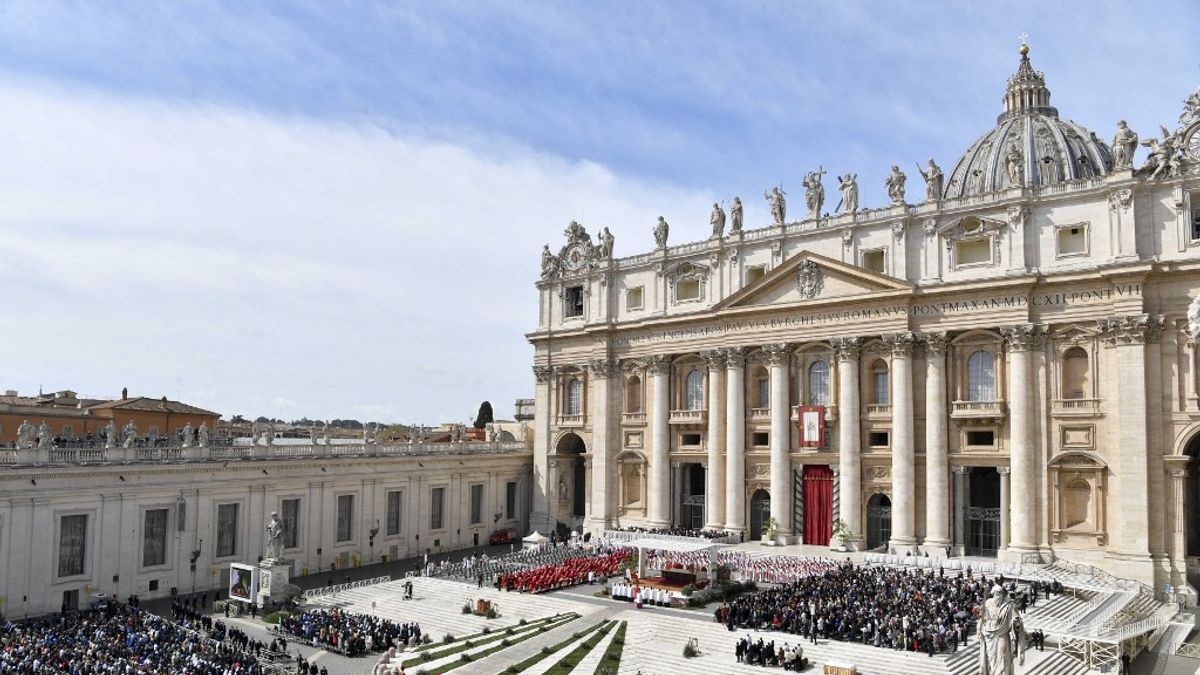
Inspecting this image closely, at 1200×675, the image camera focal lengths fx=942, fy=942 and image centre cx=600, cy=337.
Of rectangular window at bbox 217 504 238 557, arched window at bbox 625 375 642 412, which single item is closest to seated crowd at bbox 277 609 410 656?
rectangular window at bbox 217 504 238 557

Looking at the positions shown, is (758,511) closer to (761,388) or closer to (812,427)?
(812,427)

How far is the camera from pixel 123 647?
28.5 metres

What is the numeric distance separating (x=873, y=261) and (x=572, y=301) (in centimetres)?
2177

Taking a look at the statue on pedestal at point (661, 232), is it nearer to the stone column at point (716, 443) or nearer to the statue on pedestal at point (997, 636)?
the stone column at point (716, 443)

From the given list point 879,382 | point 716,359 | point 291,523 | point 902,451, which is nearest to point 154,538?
point 291,523

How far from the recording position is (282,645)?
1254 inches

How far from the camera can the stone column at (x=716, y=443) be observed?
177ft

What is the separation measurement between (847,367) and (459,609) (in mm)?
23286

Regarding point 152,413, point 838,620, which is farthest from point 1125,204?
point 152,413

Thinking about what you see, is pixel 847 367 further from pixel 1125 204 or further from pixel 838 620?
pixel 838 620

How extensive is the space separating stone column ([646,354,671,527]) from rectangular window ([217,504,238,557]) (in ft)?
77.2

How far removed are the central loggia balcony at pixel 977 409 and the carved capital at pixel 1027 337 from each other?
9.28 feet

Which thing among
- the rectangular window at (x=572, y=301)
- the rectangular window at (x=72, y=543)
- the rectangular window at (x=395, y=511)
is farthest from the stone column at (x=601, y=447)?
the rectangular window at (x=72, y=543)

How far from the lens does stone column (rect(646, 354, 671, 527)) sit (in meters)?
56.5
